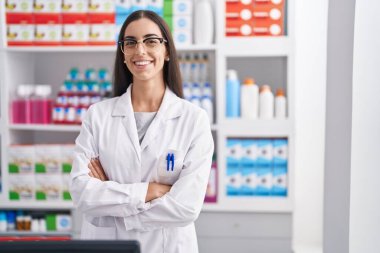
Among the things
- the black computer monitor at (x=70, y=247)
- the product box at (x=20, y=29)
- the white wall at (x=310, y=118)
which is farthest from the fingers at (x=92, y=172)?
the white wall at (x=310, y=118)

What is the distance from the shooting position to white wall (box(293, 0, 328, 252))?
388 centimetres

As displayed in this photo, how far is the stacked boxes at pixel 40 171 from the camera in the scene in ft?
12.0

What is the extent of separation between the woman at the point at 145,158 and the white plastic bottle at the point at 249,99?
4.79 feet

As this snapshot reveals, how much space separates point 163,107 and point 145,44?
25 centimetres

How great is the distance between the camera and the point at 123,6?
3535 millimetres

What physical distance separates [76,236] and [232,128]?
1.34 meters

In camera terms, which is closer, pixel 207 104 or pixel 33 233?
pixel 207 104

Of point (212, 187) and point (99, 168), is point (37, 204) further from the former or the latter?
point (99, 168)

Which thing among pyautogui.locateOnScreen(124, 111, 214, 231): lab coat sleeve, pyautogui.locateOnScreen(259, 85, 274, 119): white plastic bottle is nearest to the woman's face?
pyautogui.locateOnScreen(124, 111, 214, 231): lab coat sleeve

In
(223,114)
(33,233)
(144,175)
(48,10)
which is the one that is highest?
(48,10)

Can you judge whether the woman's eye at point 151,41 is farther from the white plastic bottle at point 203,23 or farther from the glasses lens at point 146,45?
the white plastic bottle at point 203,23

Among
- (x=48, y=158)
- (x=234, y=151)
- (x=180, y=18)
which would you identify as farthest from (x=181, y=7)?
(x=48, y=158)

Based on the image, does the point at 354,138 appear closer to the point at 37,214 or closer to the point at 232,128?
the point at 232,128

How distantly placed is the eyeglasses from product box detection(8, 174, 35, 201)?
6.48 ft
